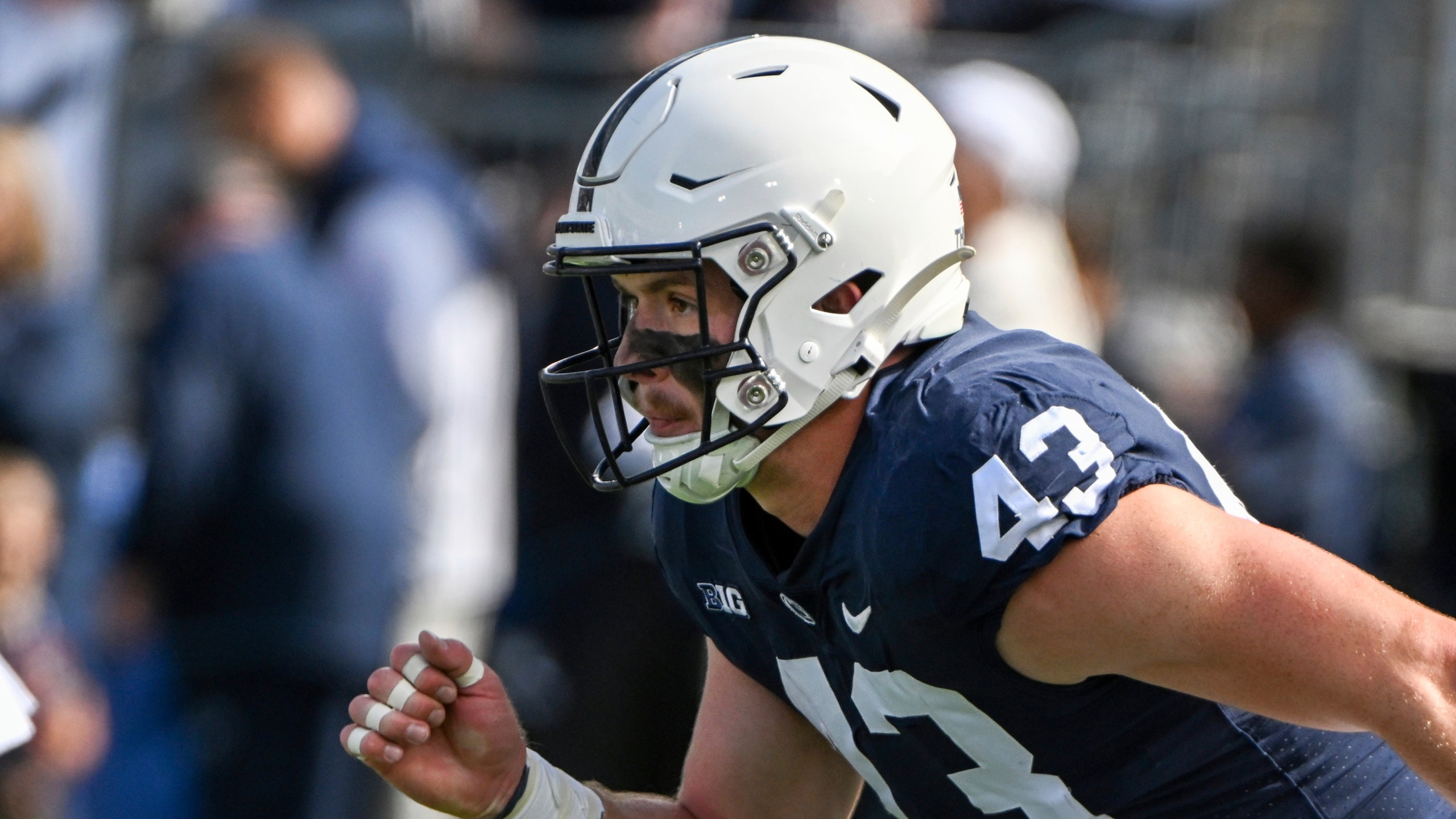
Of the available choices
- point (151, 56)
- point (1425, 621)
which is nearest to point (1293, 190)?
point (151, 56)

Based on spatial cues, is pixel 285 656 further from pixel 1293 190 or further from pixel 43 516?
pixel 1293 190

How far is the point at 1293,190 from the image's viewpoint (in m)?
7.23

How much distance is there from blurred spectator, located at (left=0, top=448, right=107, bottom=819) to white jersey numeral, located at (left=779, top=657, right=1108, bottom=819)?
280 cm

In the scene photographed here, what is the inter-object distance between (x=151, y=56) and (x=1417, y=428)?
4551 mm

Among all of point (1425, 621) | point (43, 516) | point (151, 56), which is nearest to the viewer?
point (1425, 621)

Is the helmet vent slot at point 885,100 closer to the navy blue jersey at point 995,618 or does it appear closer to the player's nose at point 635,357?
the navy blue jersey at point 995,618

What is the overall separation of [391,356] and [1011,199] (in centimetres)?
183

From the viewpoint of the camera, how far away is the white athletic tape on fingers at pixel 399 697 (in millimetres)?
2512

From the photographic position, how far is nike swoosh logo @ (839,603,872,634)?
2.35 meters

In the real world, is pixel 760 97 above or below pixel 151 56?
above

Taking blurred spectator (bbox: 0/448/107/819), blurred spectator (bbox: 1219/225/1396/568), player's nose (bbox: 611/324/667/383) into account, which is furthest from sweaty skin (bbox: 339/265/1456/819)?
blurred spectator (bbox: 1219/225/1396/568)

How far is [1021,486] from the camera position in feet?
7.13

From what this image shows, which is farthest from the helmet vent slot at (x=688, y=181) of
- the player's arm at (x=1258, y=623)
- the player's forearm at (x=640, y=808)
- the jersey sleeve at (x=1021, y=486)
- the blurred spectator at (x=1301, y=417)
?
the blurred spectator at (x=1301, y=417)

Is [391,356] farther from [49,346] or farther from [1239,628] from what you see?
[1239,628]
